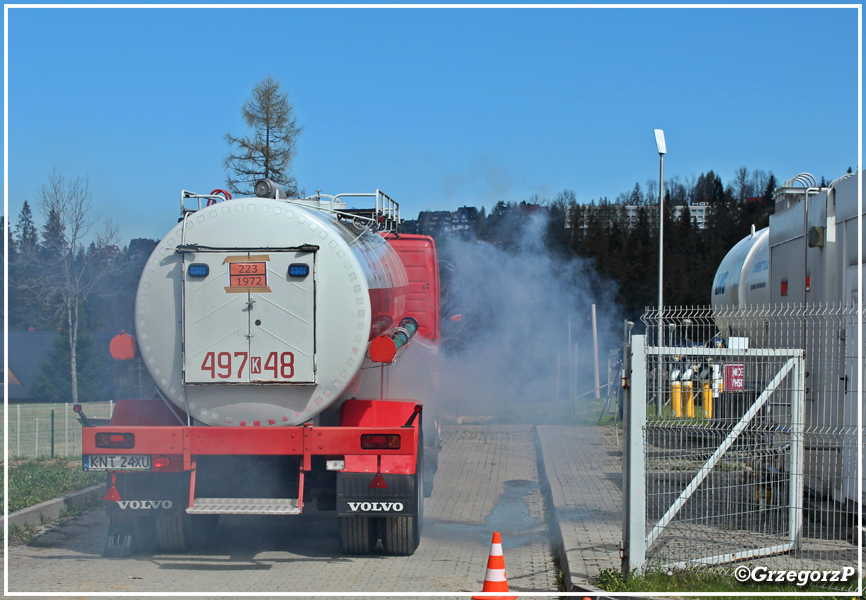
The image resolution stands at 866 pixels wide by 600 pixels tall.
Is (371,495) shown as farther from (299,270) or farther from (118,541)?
(118,541)

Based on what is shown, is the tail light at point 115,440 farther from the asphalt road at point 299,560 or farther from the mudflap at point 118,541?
the asphalt road at point 299,560

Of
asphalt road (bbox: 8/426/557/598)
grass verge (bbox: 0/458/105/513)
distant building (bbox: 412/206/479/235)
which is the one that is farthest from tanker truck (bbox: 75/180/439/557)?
distant building (bbox: 412/206/479/235)

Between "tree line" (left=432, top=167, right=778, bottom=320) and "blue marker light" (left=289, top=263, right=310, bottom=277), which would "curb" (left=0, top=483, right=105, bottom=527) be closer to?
"blue marker light" (left=289, top=263, right=310, bottom=277)

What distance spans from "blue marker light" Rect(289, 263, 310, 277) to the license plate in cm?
208

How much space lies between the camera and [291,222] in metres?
7.24

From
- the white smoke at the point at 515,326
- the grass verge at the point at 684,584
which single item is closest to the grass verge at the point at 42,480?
the grass verge at the point at 684,584

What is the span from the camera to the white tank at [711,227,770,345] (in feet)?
41.6

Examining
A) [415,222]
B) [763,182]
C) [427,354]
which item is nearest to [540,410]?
[415,222]

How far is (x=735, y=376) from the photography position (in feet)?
21.5

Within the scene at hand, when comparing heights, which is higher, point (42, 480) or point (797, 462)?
point (797, 462)

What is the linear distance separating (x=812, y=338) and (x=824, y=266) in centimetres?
103

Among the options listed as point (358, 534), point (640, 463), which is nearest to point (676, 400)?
point (640, 463)

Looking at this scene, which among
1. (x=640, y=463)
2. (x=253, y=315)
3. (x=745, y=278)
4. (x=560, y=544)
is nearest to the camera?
(x=640, y=463)

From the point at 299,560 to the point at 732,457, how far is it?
3922 millimetres
